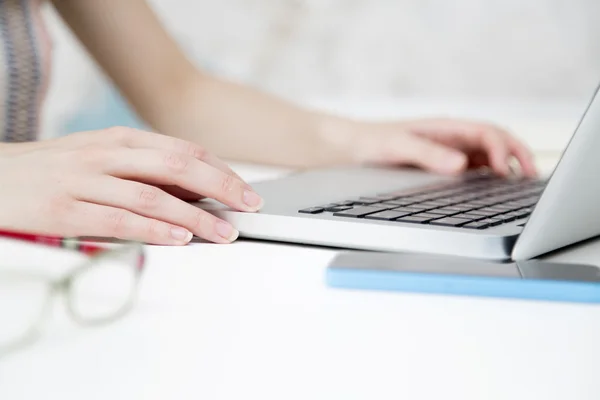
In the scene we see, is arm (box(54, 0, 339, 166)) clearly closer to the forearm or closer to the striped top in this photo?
the forearm

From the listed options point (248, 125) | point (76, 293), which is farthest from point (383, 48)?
point (76, 293)

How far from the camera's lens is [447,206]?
0.53m

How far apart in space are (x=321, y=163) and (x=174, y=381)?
2.27 feet

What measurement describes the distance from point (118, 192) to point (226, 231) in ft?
0.23

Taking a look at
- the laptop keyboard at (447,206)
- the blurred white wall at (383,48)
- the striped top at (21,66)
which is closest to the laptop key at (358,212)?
the laptop keyboard at (447,206)

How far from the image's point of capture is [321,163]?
3.11 feet

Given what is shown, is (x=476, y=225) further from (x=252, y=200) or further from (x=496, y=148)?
(x=496, y=148)

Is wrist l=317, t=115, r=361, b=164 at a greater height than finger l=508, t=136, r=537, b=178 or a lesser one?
greater

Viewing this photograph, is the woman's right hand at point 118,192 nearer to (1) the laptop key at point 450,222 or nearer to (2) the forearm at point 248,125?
(1) the laptop key at point 450,222

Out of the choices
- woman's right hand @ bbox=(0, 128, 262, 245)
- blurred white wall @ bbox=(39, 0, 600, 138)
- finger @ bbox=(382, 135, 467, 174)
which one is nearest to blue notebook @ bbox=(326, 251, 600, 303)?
woman's right hand @ bbox=(0, 128, 262, 245)

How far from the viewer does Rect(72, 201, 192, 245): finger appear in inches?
18.0

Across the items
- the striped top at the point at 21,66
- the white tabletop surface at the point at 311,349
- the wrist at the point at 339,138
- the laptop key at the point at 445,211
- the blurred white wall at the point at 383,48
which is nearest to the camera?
the white tabletop surface at the point at 311,349

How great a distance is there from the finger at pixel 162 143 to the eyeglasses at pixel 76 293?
144 mm

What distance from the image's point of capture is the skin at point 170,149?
1.52 ft
